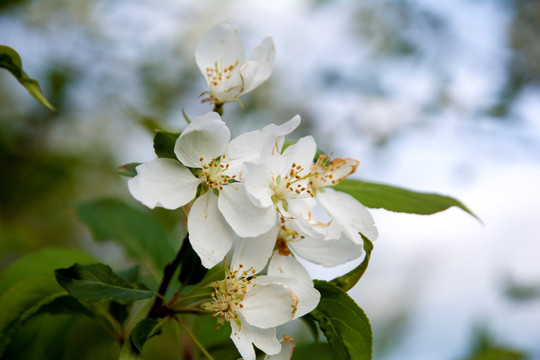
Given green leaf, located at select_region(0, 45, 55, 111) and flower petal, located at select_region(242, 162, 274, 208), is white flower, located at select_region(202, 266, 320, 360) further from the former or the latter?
green leaf, located at select_region(0, 45, 55, 111)

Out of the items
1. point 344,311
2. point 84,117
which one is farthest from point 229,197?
point 84,117

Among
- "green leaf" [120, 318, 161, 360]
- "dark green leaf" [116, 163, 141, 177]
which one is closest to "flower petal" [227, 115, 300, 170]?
"dark green leaf" [116, 163, 141, 177]

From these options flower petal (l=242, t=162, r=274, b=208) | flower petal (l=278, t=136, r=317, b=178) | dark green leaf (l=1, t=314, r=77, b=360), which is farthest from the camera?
dark green leaf (l=1, t=314, r=77, b=360)

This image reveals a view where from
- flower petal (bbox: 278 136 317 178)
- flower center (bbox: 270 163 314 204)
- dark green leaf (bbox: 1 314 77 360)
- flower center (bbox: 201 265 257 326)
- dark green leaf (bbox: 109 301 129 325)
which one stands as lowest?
dark green leaf (bbox: 1 314 77 360)

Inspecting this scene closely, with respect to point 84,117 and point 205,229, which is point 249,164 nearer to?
point 205,229

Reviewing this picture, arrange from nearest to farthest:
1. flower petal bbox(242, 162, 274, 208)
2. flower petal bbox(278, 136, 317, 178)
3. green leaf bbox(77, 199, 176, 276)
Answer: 1. flower petal bbox(242, 162, 274, 208)
2. flower petal bbox(278, 136, 317, 178)
3. green leaf bbox(77, 199, 176, 276)
